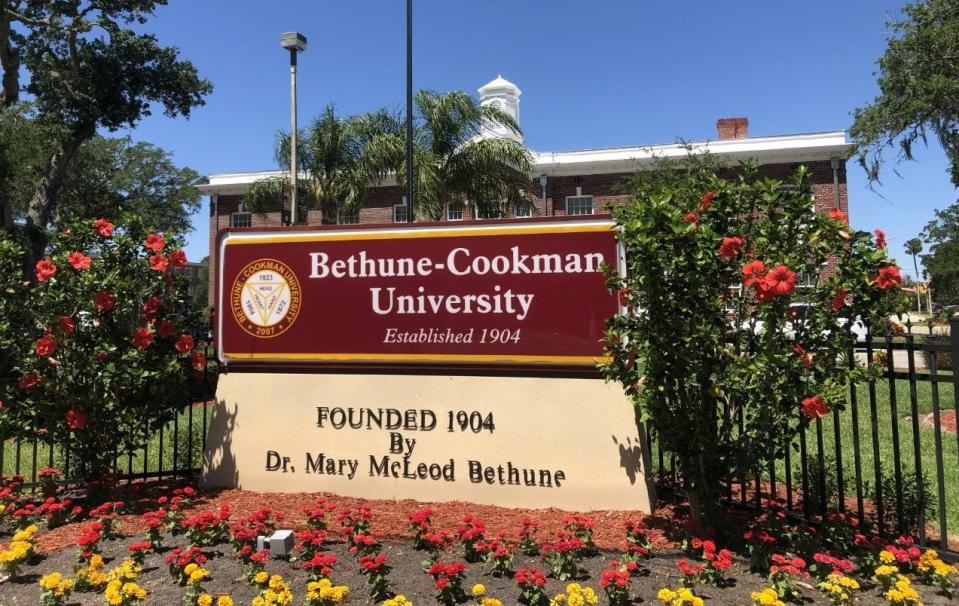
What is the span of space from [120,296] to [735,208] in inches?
179

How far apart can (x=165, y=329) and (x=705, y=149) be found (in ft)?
73.5

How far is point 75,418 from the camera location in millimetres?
4848

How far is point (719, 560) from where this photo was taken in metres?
3.50

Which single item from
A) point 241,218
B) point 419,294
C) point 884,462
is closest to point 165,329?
point 419,294

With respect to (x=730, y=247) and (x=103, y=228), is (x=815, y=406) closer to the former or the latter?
(x=730, y=247)

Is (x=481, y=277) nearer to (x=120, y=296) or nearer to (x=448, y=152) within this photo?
(x=120, y=296)

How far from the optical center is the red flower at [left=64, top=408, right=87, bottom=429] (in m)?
4.85

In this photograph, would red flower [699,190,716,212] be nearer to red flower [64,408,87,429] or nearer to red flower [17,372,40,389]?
red flower [64,408,87,429]

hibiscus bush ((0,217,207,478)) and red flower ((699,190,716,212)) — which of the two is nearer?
red flower ((699,190,716,212))

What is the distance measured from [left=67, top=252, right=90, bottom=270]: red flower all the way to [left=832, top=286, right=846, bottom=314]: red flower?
5.29 metres

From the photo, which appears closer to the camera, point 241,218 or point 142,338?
point 142,338

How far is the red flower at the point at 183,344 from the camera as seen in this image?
201 inches

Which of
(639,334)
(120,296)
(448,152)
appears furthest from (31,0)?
(639,334)

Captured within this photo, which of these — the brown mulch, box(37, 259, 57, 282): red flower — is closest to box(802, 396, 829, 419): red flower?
the brown mulch
